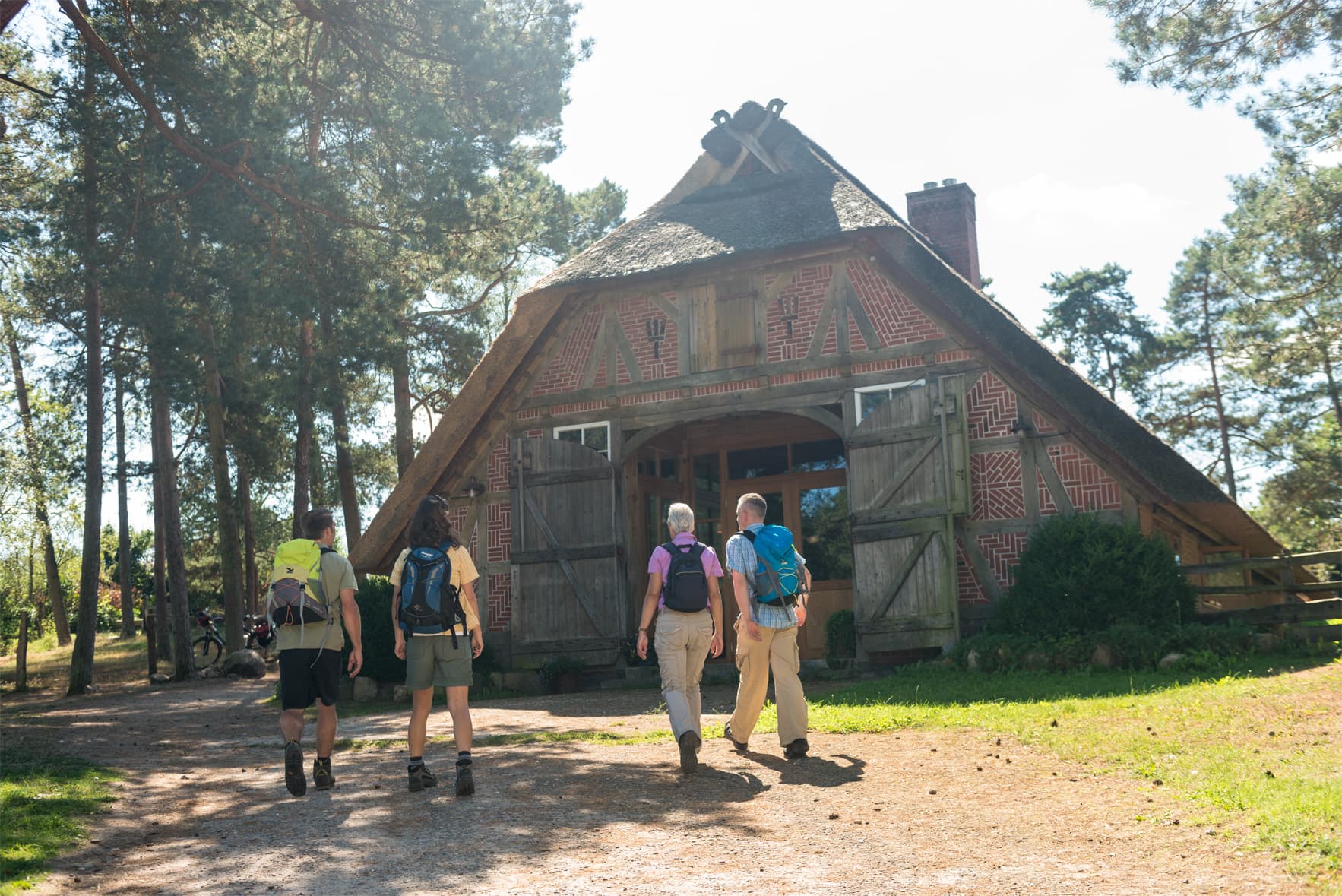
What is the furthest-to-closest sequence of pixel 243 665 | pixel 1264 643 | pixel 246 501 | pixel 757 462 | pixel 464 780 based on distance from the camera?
pixel 246 501 < pixel 243 665 < pixel 757 462 < pixel 1264 643 < pixel 464 780

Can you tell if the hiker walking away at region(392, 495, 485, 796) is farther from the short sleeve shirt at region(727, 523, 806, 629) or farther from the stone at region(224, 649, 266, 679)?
the stone at region(224, 649, 266, 679)

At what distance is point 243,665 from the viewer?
21.8 meters

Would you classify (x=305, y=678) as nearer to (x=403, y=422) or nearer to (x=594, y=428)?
(x=594, y=428)

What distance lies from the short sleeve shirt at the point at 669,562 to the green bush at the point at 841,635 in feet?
24.6

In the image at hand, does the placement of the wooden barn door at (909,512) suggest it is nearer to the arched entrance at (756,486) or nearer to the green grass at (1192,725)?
the green grass at (1192,725)

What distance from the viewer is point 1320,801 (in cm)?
555

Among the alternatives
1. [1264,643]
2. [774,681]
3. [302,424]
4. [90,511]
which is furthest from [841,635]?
[90,511]

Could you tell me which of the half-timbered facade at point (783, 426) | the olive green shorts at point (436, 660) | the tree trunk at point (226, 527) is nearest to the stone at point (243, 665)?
the tree trunk at point (226, 527)

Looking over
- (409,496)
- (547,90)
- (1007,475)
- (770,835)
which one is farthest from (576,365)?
(770,835)

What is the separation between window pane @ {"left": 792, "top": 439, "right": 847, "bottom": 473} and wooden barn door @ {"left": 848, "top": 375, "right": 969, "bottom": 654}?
8.52ft

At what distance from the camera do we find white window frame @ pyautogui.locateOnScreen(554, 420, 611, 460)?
1527cm

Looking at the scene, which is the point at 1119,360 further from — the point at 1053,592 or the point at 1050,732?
the point at 1050,732

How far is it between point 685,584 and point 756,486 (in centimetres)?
939

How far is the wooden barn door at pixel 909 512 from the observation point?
1313 cm
